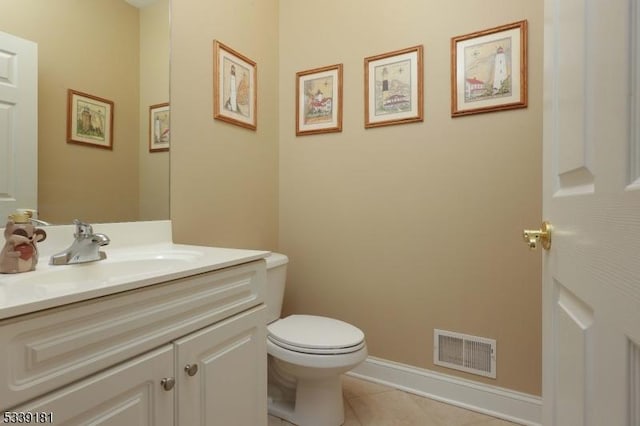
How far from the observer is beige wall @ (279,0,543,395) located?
1524 millimetres

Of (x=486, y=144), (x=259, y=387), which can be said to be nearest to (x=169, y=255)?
(x=259, y=387)

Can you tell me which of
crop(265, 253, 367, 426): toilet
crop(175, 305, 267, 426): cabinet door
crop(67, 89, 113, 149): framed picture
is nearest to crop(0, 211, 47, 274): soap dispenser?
crop(67, 89, 113, 149): framed picture

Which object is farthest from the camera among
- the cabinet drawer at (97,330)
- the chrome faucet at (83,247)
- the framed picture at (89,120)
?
the framed picture at (89,120)

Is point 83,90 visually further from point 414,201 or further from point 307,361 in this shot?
point 414,201

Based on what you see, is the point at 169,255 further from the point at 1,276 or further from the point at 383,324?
the point at 383,324

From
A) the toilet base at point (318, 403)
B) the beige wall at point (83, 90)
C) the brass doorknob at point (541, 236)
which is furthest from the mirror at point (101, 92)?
the brass doorknob at point (541, 236)

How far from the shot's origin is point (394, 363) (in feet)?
5.92

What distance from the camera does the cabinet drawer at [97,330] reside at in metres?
0.56

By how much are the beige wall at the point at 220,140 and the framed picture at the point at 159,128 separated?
3cm

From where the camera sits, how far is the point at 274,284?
5.52 feet

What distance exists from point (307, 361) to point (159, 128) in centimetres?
116

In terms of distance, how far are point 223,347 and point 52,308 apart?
47 centimetres

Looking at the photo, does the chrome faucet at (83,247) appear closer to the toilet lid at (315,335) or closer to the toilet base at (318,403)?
the toilet lid at (315,335)

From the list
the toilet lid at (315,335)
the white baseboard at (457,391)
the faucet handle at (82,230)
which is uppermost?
the faucet handle at (82,230)
